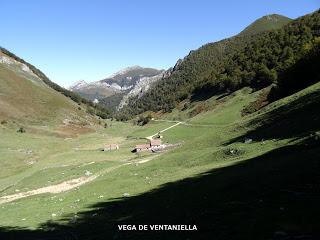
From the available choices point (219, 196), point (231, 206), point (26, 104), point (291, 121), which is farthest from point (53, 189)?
point (26, 104)

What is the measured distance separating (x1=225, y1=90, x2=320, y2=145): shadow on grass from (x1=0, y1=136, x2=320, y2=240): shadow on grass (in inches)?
202

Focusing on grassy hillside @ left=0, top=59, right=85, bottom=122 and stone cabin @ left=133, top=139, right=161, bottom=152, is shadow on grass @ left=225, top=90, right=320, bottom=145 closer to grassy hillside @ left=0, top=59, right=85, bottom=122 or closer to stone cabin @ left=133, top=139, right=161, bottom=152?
stone cabin @ left=133, top=139, right=161, bottom=152

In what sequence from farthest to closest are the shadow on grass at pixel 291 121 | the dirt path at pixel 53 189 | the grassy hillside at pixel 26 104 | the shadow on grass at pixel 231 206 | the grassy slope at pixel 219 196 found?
the grassy hillside at pixel 26 104, the dirt path at pixel 53 189, the shadow on grass at pixel 291 121, the grassy slope at pixel 219 196, the shadow on grass at pixel 231 206

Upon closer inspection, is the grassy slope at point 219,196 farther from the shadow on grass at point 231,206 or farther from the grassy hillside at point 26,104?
the grassy hillside at point 26,104

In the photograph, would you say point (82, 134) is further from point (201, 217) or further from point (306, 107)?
point (201, 217)

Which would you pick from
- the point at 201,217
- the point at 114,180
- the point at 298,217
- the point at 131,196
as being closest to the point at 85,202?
the point at 131,196

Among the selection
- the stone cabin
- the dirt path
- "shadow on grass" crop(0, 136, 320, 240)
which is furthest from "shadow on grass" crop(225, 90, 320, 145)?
the stone cabin

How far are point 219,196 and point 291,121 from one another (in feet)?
62.3

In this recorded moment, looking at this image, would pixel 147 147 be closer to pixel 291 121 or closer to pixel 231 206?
pixel 291 121

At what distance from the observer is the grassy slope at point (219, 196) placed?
16375 mm

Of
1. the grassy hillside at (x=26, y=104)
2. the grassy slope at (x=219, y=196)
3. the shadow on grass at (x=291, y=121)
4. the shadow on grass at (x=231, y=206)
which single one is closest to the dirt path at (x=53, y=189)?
the grassy slope at (x=219, y=196)

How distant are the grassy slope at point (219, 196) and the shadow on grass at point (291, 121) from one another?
0.18 metres

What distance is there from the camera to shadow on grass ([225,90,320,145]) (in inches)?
1348

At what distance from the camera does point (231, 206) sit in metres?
19.4
